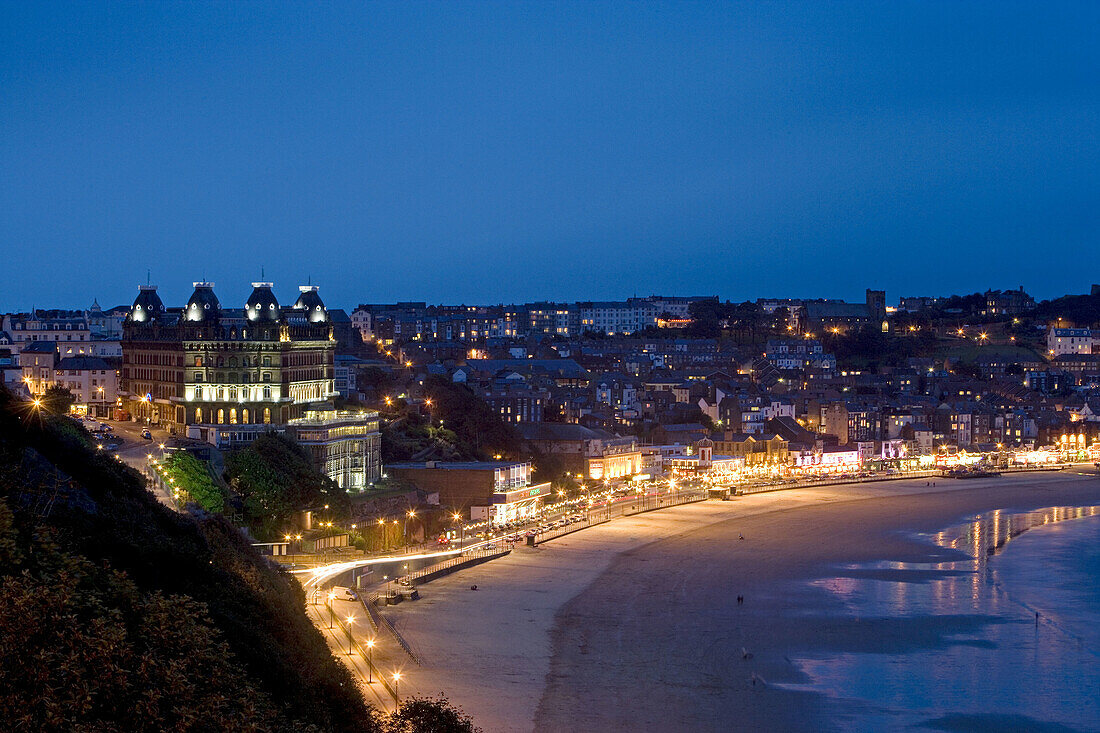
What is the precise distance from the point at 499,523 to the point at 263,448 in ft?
30.3

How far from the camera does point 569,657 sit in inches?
942

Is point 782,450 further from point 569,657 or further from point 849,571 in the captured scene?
point 569,657

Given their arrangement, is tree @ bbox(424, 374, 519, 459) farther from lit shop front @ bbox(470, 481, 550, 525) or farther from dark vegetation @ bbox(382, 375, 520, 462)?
lit shop front @ bbox(470, 481, 550, 525)

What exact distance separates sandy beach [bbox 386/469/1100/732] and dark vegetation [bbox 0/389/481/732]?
A: 3289mm

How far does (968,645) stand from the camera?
25.2 meters

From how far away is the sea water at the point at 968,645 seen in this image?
68.6 feet

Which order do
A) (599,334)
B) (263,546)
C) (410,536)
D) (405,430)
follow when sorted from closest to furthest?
1. (263,546)
2. (410,536)
3. (405,430)
4. (599,334)

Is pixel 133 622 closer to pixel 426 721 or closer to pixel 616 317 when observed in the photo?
pixel 426 721

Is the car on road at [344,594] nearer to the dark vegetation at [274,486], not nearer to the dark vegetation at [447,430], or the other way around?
the dark vegetation at [274,486]

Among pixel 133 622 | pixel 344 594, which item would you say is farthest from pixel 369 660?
pixel 133 622

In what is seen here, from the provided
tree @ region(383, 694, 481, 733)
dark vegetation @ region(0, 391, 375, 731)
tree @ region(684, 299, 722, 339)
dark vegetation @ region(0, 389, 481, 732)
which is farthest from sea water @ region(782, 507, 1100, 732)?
tree @ region(684, 299, 722, 339)

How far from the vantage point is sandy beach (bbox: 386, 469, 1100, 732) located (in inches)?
819

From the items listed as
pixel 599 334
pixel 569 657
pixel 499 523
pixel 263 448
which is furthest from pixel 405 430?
pixel 599 334

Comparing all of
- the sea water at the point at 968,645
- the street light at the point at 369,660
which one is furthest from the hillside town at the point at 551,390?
the sea water at the point at 968,645
